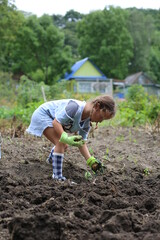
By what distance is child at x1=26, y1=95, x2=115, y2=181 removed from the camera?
3504 millimetres

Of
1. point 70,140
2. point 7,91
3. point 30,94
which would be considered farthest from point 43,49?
point 70,140

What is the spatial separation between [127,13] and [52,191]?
46.3 m

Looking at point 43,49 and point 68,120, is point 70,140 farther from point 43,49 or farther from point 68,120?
point 43,49

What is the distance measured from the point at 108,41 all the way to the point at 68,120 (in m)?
41.6

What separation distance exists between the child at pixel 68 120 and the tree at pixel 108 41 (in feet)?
128

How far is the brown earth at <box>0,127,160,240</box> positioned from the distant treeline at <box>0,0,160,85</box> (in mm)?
20046

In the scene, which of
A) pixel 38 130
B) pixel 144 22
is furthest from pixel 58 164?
pixel 144 22

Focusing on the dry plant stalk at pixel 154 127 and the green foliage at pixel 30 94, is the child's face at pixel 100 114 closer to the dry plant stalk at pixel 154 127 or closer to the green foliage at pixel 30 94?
the dry plant stalk at pixel 154 127

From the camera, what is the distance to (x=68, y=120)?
3.63m

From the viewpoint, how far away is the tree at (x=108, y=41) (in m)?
43.2

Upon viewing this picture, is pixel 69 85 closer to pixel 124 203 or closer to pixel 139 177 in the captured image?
pixel 139 177

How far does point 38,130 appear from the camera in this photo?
3.93 meters

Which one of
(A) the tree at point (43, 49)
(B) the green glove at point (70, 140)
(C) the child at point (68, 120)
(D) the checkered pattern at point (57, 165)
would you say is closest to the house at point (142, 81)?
(A) the tree at point (43, 49)

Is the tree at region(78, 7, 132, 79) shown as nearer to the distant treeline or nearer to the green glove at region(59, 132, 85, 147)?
the distant treeline
